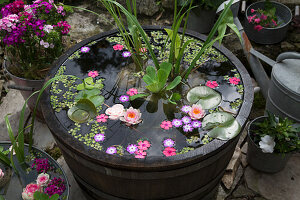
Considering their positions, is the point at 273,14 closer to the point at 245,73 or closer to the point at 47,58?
the point at 245,73

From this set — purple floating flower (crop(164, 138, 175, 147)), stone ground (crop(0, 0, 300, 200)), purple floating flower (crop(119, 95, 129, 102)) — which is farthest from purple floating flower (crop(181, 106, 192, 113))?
stone ground (crop(0, 0, 300, 200))

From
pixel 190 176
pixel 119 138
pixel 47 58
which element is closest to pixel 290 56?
pixel 190 176

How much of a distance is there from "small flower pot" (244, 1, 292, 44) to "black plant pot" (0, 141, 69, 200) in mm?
2493

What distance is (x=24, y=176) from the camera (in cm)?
206

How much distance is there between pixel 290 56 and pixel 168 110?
1.02 m

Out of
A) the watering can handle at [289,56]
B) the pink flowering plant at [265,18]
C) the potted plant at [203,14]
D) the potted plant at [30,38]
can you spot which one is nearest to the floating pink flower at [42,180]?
the potted plant at [30,38]

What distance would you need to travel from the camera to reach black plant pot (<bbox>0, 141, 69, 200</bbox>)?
6.53 ft

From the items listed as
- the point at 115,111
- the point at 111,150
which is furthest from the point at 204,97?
the point at 111,150

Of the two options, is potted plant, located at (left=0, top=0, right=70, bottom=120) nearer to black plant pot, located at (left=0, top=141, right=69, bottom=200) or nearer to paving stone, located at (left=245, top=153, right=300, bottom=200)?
black plant pot, located at (left=0, top=141, right=69, bottom=200)

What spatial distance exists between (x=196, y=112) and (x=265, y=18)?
2104 millimetres

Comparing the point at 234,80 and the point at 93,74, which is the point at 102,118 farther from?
the point at 234,80

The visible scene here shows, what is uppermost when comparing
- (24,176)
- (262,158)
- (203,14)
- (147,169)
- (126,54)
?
(126,54)

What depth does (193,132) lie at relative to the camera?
67.8 inches

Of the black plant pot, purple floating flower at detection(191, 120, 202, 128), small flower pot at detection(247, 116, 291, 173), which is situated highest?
purple floating flower at detection(191, 120, 202, 128)
